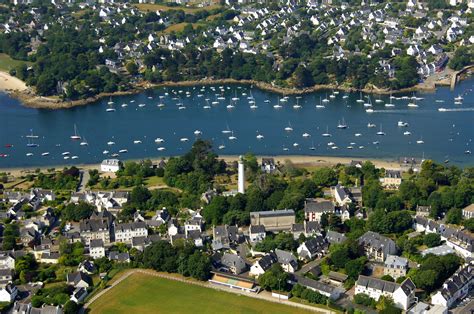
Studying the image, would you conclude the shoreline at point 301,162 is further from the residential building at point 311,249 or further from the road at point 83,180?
the residential building at point 311,249

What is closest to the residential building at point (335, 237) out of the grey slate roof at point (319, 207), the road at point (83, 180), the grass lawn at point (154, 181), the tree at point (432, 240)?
the grey slate roof at point (319, 207)

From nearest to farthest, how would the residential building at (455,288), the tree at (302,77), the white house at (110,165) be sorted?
1. the residential building at (455,288)
2. the white house at (110,165)
3. the tree at (302,77)

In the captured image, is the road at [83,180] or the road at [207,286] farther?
the road at [83,180]

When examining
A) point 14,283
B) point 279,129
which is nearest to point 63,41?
point 279,129

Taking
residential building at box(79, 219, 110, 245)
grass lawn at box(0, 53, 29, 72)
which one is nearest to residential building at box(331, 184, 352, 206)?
residential building at box(79, 219, 110, 245)

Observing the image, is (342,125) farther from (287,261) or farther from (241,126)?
(287,261)

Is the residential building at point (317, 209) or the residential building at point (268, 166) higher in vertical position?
the residential building at point (268, 166)

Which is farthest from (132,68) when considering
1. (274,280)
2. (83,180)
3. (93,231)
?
(274,280)
